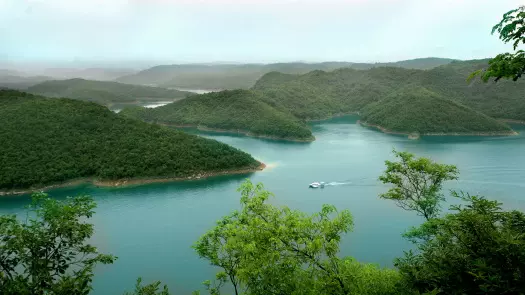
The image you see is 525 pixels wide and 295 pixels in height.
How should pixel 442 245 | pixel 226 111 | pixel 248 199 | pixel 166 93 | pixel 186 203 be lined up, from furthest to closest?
pixel 166 93 → pixel 226 111 → pixel 186 203 → pixel 248 199 → pixel 442 245

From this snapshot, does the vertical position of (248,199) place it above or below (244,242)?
above

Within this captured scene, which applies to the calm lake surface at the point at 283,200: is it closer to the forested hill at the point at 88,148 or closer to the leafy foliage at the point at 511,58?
the forested hill at the point at 88,148

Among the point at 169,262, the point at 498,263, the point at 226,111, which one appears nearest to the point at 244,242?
the point at 498,263

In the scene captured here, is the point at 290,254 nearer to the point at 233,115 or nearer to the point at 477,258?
the point at 477,258

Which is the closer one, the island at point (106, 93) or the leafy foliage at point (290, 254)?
the leafy foliage at point (290, 254)

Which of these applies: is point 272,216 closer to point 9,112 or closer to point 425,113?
point 9,112

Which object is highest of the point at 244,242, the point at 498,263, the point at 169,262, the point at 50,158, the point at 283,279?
the point at 498,263

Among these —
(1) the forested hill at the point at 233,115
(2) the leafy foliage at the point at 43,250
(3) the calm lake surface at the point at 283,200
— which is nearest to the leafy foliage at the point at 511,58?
(2) the leafy foliage at the point at 43,250

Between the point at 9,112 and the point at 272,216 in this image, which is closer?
the point at 272,216
